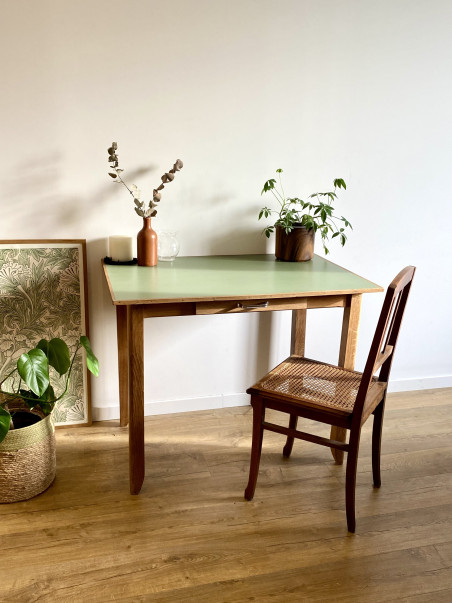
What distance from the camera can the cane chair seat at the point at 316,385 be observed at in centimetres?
195

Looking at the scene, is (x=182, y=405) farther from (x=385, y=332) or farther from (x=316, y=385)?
(x=385, y=332)

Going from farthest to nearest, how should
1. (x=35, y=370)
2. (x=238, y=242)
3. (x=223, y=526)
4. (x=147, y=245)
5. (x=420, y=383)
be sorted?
1. (x=420, y=383)
2. (x=238, y=242)
3. (x=147, y=245)
4. (x=223, y=526)
5. (x=35, y=370)

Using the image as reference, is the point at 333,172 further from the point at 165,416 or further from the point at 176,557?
the point at 176,557

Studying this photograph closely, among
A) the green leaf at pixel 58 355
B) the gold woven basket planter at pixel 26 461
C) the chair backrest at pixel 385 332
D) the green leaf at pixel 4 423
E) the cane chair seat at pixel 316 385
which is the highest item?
the chair backrest at pixel 385 332

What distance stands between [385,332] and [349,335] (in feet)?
1.13

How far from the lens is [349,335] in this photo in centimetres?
222

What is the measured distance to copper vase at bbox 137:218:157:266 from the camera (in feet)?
7.45

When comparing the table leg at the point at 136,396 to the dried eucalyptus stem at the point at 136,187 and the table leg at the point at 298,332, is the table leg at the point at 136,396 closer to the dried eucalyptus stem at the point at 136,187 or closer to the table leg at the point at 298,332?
the dried eucalyptus stem at the point at 136,187

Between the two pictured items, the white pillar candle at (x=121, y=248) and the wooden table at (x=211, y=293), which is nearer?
the wooden table at (x=211, y=293)

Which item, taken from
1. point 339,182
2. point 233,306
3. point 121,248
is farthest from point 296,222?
point 121,248

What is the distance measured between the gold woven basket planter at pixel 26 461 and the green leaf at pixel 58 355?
8.5 inches

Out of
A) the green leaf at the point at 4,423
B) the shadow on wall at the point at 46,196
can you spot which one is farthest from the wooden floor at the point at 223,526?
the shadow on wall at the point at 46,196

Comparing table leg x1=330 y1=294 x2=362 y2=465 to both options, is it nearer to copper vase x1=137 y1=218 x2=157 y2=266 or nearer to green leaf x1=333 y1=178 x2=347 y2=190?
green leaf x1=333 y1=178 x2=347 y2=190

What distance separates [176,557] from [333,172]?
1.72m
